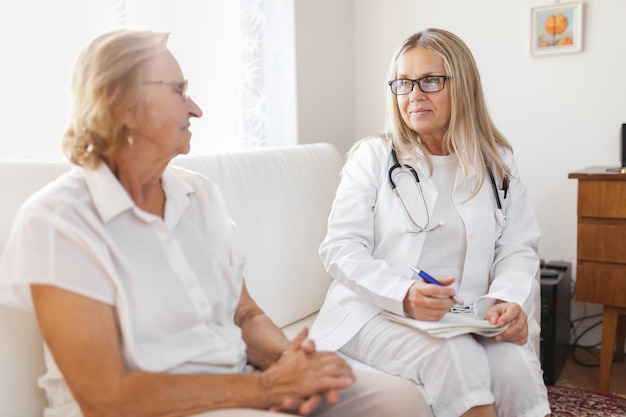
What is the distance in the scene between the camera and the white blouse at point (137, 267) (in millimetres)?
1037

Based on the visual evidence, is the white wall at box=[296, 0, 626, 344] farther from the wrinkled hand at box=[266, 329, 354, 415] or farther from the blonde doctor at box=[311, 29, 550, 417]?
the wrinkled hand at box=[266, 329, 354, 415]

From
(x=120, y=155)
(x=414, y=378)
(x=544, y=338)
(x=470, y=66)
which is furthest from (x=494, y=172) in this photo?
(x=120, y=155)

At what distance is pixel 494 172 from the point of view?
73.6 inches

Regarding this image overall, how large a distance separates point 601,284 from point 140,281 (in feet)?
6.09

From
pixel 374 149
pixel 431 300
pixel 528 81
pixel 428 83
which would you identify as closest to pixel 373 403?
pixel 431 300

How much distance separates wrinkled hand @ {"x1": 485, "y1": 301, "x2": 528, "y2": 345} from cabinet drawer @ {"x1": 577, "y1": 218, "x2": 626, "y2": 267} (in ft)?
2.77

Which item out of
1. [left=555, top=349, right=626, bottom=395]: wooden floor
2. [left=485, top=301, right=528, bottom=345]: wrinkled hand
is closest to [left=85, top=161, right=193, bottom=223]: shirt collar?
[left=485, top=301, right=528, bottom=345]: wrinkled hand

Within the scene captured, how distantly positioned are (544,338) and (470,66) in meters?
1.23

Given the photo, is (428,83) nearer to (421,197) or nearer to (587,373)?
(421,197)

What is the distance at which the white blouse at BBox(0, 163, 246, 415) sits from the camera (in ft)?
3.40

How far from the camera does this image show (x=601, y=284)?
7.66ft

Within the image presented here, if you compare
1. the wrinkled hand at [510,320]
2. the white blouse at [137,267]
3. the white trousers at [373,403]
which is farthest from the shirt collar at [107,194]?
the wrinkled hand at [510,320]

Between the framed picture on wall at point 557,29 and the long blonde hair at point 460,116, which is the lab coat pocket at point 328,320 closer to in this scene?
the long blonde hair at point 460,116

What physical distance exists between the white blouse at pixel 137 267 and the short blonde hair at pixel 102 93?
46 mm
